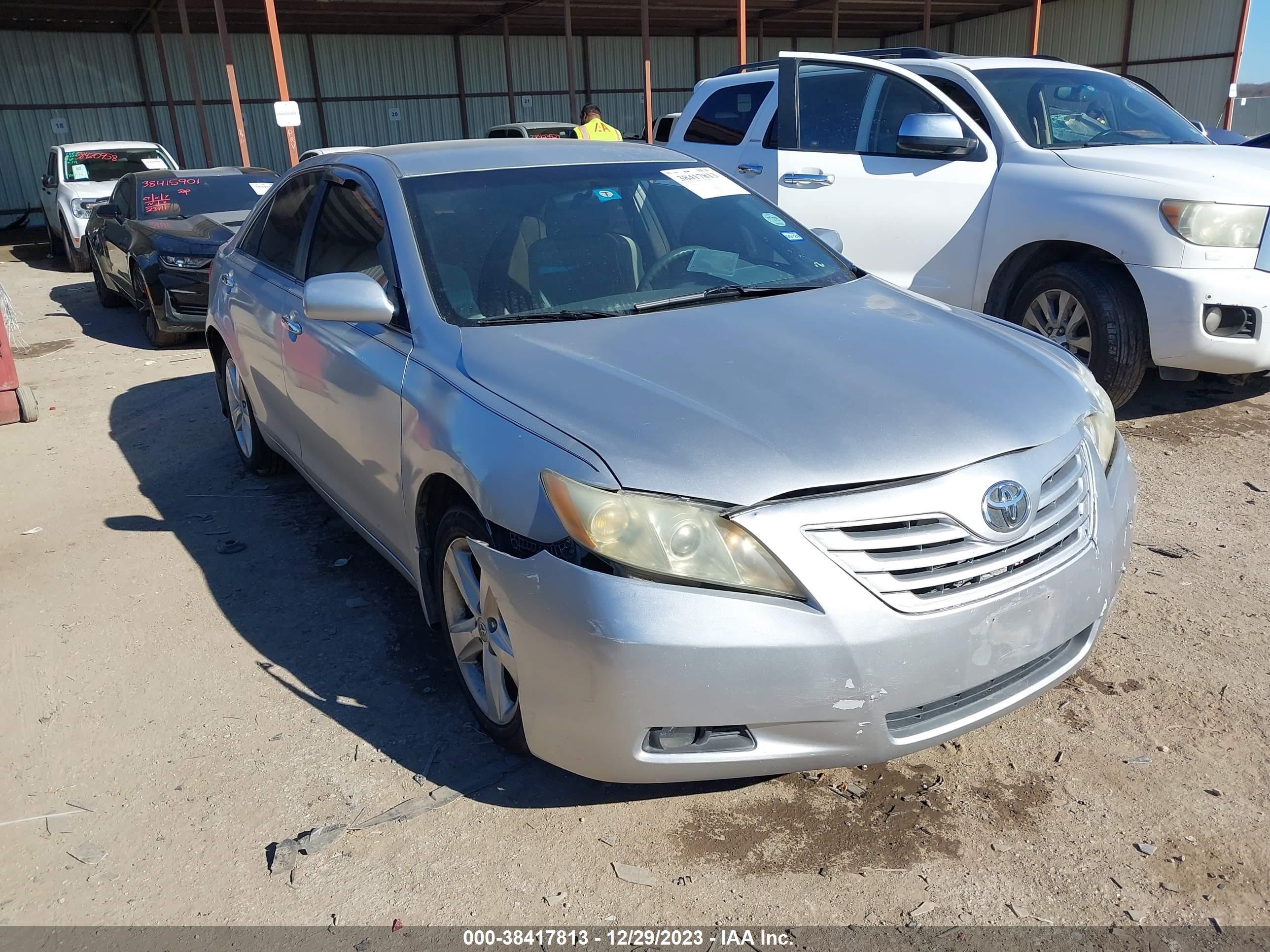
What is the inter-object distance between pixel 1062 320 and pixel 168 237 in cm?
758

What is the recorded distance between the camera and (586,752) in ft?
7.82

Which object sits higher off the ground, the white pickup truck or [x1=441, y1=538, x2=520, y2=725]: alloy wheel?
the white pickup truck

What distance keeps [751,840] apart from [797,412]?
1.09 meters

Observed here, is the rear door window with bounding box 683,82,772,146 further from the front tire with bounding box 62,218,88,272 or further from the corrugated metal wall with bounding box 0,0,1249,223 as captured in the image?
the corrugated metal wall with bounding box 0,0,1249,223

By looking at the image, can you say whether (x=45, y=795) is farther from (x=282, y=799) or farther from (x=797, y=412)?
(x=797, y=412)

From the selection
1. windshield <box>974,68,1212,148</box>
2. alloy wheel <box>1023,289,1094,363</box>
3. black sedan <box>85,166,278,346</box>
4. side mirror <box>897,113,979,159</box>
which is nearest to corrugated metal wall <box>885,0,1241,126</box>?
windshield <box>974,68,1212,148</box>

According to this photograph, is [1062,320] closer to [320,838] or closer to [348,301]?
[348,301]

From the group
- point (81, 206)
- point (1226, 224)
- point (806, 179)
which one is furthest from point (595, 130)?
point (1226, 224)

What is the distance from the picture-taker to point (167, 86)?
2170 centimetres

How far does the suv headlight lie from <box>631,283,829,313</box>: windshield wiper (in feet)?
44.8

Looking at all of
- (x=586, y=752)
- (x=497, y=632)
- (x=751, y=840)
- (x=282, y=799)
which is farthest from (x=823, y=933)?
(x=282, y=799)

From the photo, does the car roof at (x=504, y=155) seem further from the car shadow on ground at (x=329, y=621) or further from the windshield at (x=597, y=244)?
the car shadow on ground at (x=329, y=621)

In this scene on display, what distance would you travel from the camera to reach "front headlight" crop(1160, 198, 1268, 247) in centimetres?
489

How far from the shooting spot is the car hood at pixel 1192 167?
4926 millimetres
